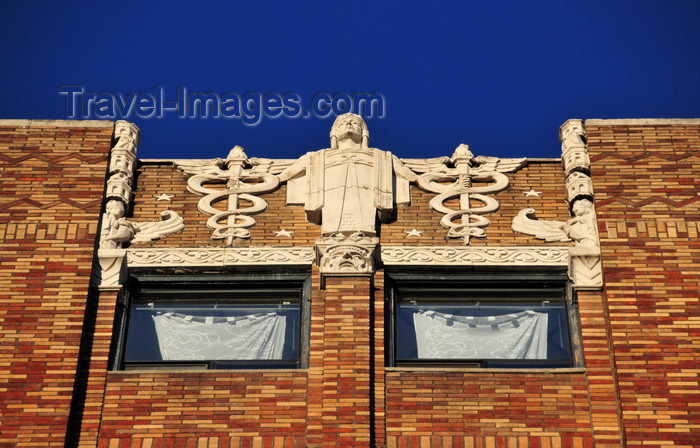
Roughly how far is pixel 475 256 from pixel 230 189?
3.87 meters

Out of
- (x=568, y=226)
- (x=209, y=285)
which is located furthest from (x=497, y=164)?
(x=209, y=285)

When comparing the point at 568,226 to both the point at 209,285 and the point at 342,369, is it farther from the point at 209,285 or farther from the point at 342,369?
the point at 209,285

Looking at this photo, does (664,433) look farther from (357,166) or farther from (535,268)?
(357,166)

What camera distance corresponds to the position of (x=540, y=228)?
18.5m

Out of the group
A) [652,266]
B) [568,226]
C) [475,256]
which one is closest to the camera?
[652,266]

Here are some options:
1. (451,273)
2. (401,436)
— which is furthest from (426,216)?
(401,436)

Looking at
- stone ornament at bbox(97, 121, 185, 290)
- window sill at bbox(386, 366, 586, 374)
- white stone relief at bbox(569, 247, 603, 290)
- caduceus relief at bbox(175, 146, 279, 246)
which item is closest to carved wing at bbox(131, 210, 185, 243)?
stone ornament at bbox(97, 121, 185, 290)

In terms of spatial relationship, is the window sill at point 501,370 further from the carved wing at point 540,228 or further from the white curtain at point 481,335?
the carved wing at point 540,228

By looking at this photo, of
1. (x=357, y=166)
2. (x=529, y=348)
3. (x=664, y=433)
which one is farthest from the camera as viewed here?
(x=357, y=166)

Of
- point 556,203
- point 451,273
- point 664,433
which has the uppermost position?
point 556,203

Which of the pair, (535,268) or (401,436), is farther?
(535,268)

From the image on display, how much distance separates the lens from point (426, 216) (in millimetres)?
18750

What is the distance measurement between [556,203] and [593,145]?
1044mm

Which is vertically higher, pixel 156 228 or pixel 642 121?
pixel 642 121
